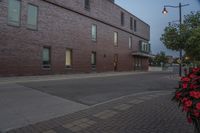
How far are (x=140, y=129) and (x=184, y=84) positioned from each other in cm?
232

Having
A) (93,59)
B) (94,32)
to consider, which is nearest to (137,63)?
(93,59)

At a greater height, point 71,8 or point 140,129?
point 71,8

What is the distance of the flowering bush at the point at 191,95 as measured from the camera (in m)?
3.23

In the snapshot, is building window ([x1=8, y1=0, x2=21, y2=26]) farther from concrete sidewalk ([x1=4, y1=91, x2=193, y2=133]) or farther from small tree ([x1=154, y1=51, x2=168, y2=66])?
small tree ([x1=154, y1=51, x2=168, y2=66])

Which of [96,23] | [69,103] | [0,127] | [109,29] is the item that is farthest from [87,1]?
[0,127]

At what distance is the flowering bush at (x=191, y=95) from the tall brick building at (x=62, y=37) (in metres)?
16.8

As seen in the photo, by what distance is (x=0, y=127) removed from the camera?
5.68 metres

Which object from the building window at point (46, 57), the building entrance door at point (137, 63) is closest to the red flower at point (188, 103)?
the building window at point (46, 57)

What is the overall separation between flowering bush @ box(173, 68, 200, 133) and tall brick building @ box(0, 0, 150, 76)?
16.8 metres

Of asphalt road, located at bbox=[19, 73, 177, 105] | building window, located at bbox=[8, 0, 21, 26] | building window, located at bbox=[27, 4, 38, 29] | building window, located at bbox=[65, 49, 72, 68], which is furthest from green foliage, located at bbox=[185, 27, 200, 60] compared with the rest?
building window, located at bbox=[8, 0, 21, 26]

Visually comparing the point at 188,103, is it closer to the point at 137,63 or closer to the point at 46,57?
the point at 46,57

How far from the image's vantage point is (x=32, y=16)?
822 inches

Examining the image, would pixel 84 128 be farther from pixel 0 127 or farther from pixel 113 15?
pixel 113 15

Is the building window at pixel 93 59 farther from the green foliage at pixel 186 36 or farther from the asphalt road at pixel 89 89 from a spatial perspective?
the asphalt road at pixel 89 89
